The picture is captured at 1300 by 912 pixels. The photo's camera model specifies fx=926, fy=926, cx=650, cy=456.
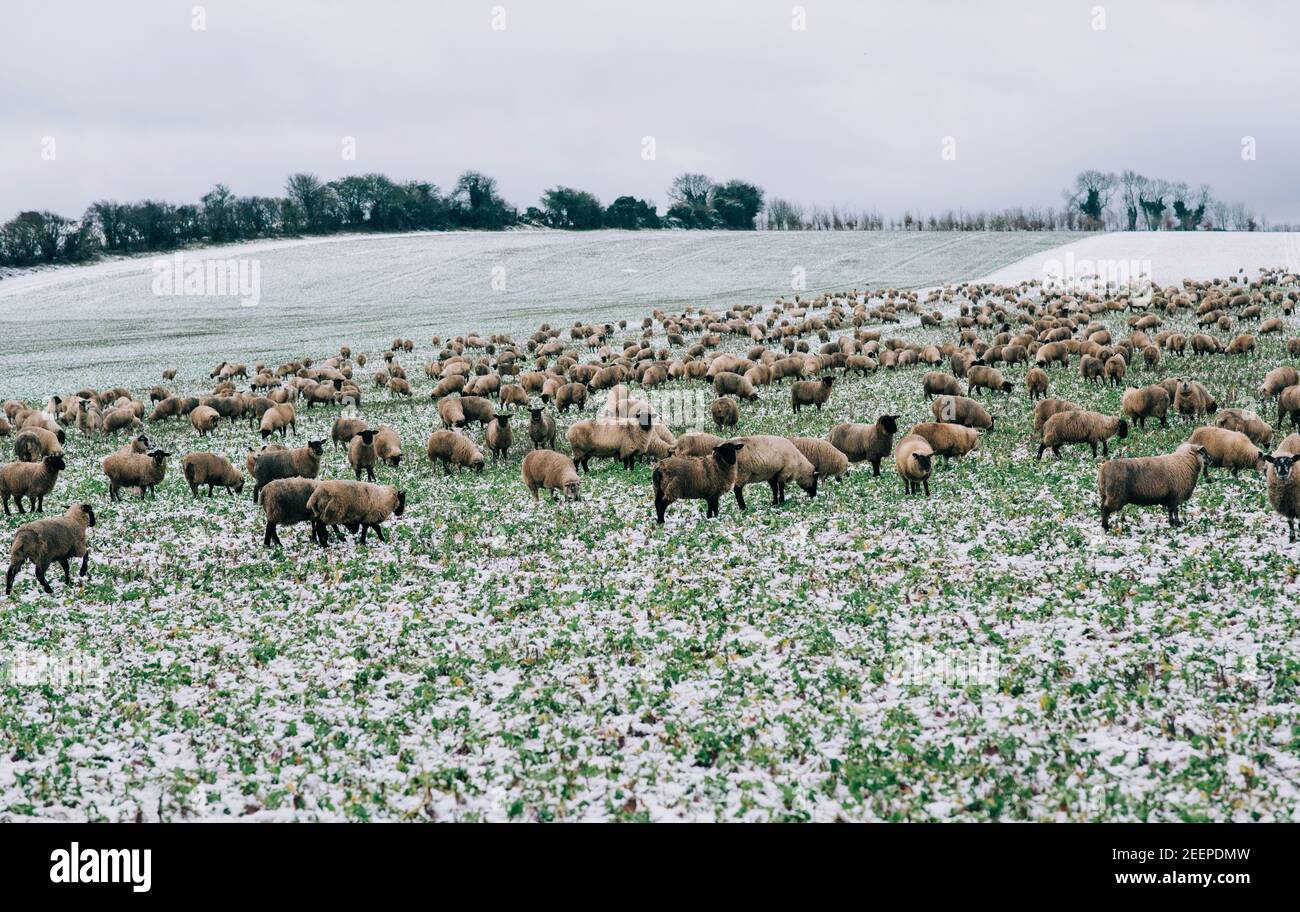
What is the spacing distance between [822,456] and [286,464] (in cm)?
1140

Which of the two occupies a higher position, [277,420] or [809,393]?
[809,393]

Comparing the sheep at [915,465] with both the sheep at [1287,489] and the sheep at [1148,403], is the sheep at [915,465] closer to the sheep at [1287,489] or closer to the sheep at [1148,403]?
the sheep at [1287,489]

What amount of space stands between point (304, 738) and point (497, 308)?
64.2 meters

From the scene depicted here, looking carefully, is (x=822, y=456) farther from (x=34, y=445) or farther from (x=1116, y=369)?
(x=34, y=445)

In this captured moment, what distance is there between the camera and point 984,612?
11.6 metres

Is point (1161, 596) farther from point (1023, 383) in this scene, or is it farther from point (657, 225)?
point (657, 225)

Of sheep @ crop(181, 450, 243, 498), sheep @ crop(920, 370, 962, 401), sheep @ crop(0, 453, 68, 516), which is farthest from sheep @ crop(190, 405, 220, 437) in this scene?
sheep @ crop(920, 370, 962, 401)

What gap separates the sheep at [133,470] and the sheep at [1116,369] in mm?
25991

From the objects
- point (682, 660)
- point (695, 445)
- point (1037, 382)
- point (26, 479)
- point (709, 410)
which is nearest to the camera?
point (682, 660)

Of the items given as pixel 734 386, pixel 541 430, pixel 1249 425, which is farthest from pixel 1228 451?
pixel 734 386

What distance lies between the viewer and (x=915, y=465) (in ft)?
57.5

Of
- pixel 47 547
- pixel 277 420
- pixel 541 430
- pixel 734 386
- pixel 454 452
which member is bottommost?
pixel 47 547

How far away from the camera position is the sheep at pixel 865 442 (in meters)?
19.5
